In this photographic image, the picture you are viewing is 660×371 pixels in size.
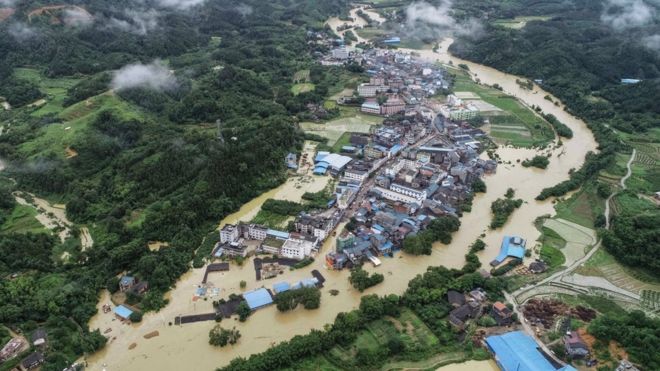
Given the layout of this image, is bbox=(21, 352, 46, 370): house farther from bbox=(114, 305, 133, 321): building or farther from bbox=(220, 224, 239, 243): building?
bbox=(220, 224, 239, 243): building

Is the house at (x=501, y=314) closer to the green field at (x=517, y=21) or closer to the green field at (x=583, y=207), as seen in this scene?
the green field at (x=583, y=207)

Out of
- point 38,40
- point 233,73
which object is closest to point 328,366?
point 233,73

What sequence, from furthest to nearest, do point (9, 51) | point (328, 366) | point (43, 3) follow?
point (43, 3) → point (9, 51) → point (328, 366)

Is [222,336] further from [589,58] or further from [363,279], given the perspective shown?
[589,58]

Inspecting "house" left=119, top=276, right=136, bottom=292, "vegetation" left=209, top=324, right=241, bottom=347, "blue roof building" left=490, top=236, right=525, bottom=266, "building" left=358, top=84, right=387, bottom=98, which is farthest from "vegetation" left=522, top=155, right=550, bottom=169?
"house" left=119, top=276, right=136, bottom=292

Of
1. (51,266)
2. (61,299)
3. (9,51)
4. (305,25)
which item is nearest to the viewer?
(61,299)

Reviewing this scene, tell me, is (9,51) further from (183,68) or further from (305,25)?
(305,25)

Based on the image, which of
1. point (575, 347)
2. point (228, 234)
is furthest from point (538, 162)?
point (228, 234)
